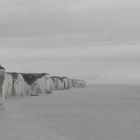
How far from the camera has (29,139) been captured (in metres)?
17.1

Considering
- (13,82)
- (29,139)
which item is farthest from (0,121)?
(13,82)

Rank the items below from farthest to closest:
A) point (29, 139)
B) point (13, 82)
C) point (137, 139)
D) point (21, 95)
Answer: point (21, 95) → point (13, 82) → point (137, 139) → point (29, 139)

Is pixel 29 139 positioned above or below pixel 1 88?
below

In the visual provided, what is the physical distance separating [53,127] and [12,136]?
511 cm

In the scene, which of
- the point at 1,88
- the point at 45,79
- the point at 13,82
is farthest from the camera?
the point at 45,79

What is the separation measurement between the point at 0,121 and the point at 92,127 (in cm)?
518

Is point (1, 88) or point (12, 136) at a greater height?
point (1, 88)

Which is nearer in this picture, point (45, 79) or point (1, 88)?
point (1, 88)

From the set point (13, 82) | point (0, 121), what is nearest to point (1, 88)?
point (0, 121)

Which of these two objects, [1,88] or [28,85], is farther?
[28,85]

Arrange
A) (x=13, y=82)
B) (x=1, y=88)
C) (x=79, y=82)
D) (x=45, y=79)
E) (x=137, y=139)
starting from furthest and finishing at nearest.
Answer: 1. (x=79, y=82)
2. (x=45, y=79)
3. (x=13, y=82)
4. (x=1, y=88)
5. (x=137, y=139)

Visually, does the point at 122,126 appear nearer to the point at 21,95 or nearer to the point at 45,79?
the point at 21,95

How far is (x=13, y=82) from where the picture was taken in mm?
54469

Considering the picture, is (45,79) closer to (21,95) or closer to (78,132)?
(21,95)
